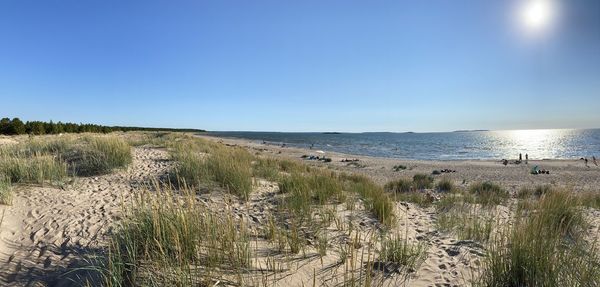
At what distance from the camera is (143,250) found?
4023 millimetres

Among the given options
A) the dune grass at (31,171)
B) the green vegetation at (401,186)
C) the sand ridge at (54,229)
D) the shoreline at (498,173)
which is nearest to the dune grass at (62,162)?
the dune grass at (31,171)

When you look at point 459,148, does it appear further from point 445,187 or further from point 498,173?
point 445,187

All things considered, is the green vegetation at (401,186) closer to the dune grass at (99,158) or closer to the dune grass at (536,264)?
the dune grass at (536,264)

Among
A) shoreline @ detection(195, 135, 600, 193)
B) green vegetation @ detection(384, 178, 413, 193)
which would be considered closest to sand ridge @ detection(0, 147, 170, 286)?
green vegetation @ detection(384, 178, 413, 193)

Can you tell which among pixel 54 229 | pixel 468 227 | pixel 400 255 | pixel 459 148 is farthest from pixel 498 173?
pixel 459 148

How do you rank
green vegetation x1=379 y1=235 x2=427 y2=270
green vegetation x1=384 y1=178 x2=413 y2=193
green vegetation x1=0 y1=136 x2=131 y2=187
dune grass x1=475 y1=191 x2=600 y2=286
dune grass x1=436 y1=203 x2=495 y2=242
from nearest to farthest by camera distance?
dune grass x1=475 y1=191 x2=600 y2=286
green vegetation x1=379 y1=235 x2=427 y2=270
dune grass x1=436 y1=203 x2=495 y2=242
green vegetation x1=0 y1=136 x2=131 y2=187
green vegetation x1=384 y1=178 x2=413 y2=193

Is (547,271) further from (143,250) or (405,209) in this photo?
(405,209)

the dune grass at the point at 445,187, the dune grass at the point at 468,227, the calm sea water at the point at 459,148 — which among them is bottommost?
the calm sea water at the point at 459,148

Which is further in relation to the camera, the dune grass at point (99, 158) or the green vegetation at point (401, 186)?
the green vegetation at point (401, 186)

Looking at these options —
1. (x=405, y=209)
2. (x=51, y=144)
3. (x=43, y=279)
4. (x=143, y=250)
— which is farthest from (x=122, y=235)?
(x=51, y=144)

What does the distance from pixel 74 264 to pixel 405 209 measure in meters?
7.36

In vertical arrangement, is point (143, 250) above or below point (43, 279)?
above

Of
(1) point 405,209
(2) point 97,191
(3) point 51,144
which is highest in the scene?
(3) point 51,144

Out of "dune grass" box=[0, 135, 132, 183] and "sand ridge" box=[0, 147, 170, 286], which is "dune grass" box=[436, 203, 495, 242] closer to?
"sand ridge" box=[0, 147, 170, 286]
